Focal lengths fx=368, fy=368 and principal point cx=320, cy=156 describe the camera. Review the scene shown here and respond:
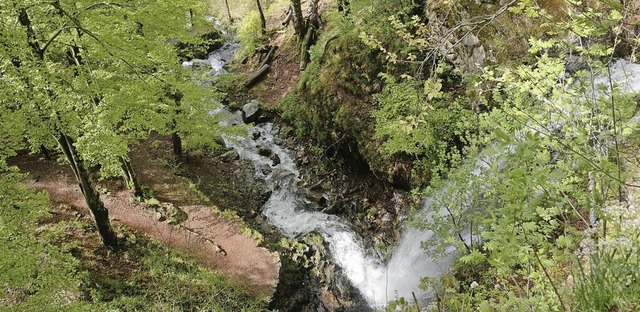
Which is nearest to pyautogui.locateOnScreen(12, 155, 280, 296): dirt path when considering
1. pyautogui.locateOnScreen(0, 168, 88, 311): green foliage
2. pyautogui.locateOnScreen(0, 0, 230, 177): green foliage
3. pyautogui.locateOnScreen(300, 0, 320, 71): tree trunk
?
pyautogui.locateOnScreen(0, 0, 230, 177): green foliage

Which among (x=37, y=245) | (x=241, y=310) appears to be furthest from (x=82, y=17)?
(x=241, y=310)

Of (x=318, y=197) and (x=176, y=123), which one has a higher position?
(x=176, y=123)

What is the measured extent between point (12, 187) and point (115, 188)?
554 centimetres

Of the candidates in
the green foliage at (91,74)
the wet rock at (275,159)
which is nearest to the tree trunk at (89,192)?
the green foliage at (91,74)

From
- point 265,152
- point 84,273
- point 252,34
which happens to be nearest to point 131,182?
point 265,152

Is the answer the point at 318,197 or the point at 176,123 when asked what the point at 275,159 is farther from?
the point at 176,123

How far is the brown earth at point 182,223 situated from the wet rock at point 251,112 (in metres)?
4.37

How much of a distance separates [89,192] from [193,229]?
2.89 metres

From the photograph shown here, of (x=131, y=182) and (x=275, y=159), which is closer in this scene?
(x=131, y=182)

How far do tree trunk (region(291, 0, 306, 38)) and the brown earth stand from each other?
8514mm

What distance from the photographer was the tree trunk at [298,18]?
16.2m

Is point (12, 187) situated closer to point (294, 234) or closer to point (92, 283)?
point (92, 283)

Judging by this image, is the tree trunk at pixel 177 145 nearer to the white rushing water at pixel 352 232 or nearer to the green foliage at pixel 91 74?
the green foliage at pixel 91 74

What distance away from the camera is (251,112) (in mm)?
16297
